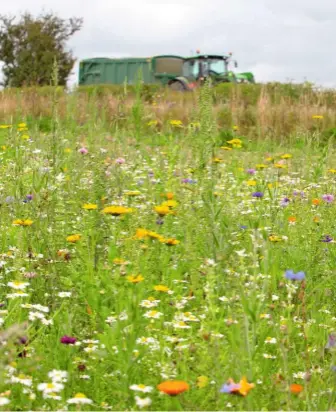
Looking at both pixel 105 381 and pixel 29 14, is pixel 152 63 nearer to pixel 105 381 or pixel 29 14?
pixel 29 14

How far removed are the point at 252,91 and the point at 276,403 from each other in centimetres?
1775

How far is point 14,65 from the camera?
38.0m

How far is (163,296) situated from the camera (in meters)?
3.32

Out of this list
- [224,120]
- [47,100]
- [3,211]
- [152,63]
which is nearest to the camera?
[3,211]

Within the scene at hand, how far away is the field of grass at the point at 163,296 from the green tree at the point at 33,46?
103 ft

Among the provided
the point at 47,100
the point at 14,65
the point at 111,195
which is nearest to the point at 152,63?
the point at 14,65

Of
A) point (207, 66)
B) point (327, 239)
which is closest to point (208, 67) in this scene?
point (207, 66)

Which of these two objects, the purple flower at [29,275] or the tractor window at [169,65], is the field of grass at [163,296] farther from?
the tractor window at [169,65]

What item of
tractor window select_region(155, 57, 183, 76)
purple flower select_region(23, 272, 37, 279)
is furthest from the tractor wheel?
purple flower select_region(23, 272, 37, 279)

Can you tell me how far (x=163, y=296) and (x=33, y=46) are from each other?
3544 cm

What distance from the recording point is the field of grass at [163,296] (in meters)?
2.36

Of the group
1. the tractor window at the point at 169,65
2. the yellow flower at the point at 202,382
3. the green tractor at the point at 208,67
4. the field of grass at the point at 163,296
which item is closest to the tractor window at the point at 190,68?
the green tractor at the point at 208,67

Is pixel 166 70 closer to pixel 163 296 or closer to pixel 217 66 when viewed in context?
pixel 217 66

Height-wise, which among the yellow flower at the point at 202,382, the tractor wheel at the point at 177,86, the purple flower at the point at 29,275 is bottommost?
the yellow flower at the point at 202,382
